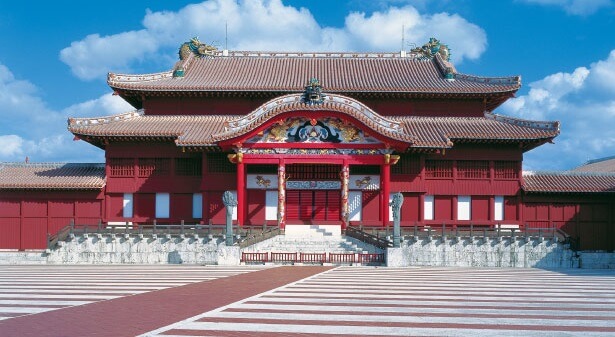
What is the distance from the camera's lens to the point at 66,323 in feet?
41.8

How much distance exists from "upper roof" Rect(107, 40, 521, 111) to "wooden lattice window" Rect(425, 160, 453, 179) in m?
4.62

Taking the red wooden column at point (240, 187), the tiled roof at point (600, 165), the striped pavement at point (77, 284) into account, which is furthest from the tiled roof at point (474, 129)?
the tiled roof at point (600, 165)

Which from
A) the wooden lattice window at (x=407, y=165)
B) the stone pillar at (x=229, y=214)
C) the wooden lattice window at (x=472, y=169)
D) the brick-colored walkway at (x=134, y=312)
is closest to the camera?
the brick-colored walkway at (x=134, y=312)

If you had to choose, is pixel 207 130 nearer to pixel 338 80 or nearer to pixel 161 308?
pixel 338 80

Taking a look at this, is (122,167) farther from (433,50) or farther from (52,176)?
(433,50)

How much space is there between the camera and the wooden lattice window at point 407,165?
1592 inches

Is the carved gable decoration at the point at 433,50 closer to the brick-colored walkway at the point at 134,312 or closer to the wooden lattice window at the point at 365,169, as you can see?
the wooden lattice window at the point at 365,169

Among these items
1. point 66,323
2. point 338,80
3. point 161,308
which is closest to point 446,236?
point 338,80

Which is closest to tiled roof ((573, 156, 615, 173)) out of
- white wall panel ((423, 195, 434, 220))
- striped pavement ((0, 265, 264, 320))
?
white wall panel ((423, 195, 434, 220))

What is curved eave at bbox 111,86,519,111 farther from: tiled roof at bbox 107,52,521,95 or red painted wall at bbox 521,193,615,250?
red painted wall at bbox 521,193,615,250

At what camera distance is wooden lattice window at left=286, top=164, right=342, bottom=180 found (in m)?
41.0

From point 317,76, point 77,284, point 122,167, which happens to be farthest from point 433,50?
point 77,284

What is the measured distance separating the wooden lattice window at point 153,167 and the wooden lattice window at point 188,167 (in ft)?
2.05

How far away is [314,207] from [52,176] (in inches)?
649
